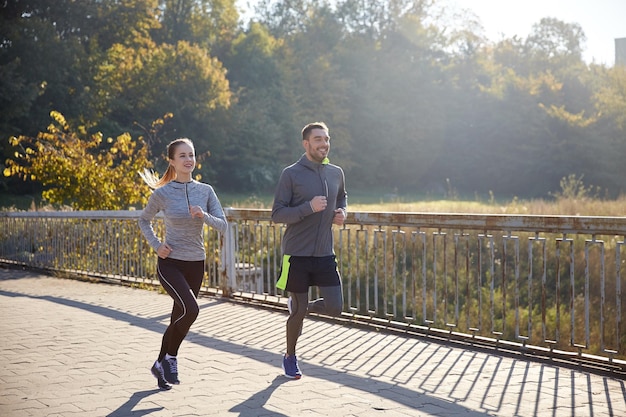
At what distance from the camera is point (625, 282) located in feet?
54.3

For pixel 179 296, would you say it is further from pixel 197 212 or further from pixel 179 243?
pixel 197 212

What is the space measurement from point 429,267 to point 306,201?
39.2 feet

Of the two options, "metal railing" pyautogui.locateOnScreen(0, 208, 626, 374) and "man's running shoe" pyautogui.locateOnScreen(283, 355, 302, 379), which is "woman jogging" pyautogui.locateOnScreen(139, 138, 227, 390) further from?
"metal railing" pyautogui.locateOnScreen(0, 208, 626, 374)

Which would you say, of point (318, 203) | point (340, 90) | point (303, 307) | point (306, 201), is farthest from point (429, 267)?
point (340, 90)

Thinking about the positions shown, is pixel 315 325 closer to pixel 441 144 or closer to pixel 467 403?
pixel 467 403

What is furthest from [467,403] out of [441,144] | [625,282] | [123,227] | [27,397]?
[441,144]

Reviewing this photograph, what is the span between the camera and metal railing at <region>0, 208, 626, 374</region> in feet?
25.8

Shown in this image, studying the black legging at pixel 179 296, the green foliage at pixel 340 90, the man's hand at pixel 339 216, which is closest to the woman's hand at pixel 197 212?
the black legging at pixel 179 296

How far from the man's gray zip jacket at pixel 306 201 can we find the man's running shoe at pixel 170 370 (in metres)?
1.22

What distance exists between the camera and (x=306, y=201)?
687 cm

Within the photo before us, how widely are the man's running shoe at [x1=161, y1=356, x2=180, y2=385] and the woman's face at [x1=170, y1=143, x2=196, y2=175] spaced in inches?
58.0

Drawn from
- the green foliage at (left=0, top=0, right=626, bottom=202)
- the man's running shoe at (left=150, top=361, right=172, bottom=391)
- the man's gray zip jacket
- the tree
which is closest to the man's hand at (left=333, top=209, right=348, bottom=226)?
the man's gray zip jacket

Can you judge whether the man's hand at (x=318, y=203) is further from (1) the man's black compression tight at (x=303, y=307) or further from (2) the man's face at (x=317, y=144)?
(1) the man's black compression tight at (x=303, y=307)

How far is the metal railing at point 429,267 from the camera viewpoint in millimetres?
7879
